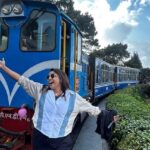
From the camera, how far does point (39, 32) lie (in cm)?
873

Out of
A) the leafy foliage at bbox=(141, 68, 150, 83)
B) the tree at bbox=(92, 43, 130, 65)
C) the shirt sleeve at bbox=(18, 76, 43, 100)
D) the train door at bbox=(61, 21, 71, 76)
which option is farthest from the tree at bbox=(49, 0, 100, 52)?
the shirt sleeve at bbox=(18, 76, 43, 100)

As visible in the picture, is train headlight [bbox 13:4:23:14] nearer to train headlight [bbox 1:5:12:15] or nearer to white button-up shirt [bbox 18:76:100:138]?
train headlight [bbox 1:5:12:15]

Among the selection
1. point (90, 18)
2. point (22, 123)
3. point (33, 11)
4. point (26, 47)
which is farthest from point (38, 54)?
point (90, 18)

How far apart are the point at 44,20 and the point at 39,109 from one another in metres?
3.69

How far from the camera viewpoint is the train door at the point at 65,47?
8.80 meters

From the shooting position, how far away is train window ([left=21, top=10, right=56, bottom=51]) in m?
8.57

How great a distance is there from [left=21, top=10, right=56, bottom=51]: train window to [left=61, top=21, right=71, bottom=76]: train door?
34 cm

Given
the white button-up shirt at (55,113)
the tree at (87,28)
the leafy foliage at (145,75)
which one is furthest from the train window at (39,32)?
the leafy foliage at (145,75)

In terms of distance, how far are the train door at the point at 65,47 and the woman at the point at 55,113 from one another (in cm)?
327

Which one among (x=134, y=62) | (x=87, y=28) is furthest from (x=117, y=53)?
Answer: (x=87, y=28)

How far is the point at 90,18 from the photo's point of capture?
1826 inches

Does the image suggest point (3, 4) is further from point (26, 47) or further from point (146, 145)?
point (146, 145)

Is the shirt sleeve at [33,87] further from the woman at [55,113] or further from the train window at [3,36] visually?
the train window at [3,36]

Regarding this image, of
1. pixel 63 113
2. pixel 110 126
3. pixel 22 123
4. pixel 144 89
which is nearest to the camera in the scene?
pixel 63 113
